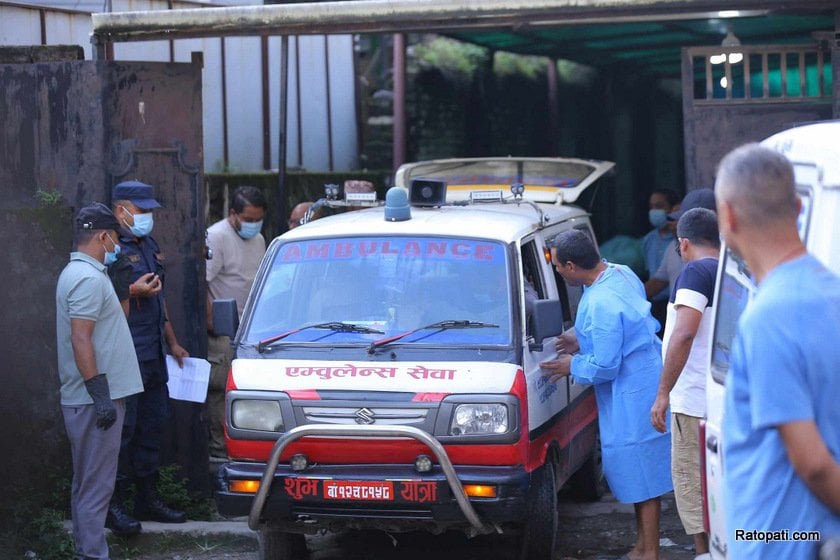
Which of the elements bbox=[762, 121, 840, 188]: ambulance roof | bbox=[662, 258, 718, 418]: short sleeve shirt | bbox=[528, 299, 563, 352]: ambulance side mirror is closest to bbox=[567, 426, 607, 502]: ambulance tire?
bbox=[528, 299, 563, 352]: ambulance side mirror

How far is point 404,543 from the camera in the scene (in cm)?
678

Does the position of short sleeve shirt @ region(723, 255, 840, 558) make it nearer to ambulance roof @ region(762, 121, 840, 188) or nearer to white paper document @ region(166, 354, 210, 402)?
ambulance roof @ region(762, 121, 840, 188)

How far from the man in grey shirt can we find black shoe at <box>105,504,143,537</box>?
55 cm

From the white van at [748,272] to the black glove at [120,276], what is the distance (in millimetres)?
3447

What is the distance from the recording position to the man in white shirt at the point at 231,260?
7988 mm

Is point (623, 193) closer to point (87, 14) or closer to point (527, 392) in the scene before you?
point (87, 14)

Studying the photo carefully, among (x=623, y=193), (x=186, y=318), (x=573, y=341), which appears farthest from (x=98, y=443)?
(x=623, y=193)

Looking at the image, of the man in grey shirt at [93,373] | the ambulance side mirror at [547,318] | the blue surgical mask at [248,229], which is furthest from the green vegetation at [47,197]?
the ambulance side mirror at [547,318]

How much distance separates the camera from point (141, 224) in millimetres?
6617

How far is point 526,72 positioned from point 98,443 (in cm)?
1200

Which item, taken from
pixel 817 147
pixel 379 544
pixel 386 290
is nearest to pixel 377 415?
pixel 386 290

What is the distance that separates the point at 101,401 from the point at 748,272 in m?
3.43

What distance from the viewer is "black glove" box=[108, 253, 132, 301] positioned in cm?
624

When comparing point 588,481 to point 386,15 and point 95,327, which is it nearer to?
point 386,15
